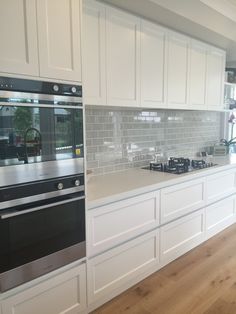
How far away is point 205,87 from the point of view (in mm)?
3213

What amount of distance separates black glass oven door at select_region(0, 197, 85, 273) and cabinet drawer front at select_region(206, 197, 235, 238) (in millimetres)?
1821

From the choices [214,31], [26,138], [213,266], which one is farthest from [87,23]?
[213,266]

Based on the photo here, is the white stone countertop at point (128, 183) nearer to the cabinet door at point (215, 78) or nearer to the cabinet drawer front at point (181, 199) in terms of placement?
the cabinet drawer front at point (181, 199)

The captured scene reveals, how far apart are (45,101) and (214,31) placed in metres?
2.09

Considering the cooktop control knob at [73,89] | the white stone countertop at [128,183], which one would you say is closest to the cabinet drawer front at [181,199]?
the white stone countertop at [128,183]

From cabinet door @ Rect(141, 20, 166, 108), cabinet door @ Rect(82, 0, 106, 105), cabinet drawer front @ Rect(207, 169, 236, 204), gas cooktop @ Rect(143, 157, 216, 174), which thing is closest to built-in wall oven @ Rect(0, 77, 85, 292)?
cabinet door @ Rect(82, 0, 106, 105)

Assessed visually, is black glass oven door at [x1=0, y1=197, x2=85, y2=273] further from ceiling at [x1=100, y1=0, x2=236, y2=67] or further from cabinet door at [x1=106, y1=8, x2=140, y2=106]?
ceiling at [x1=100, y1=0, x2=236, y2=67]

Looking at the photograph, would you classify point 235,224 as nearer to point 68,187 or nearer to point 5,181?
point 68,187

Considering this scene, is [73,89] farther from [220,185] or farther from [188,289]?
[220,185]

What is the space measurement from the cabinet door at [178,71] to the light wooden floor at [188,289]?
1.58 meters

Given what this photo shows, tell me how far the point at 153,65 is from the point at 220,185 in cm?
161

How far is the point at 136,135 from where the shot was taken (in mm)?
2963

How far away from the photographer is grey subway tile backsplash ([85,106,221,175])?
2.58 metres

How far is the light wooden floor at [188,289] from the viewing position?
204 cm
